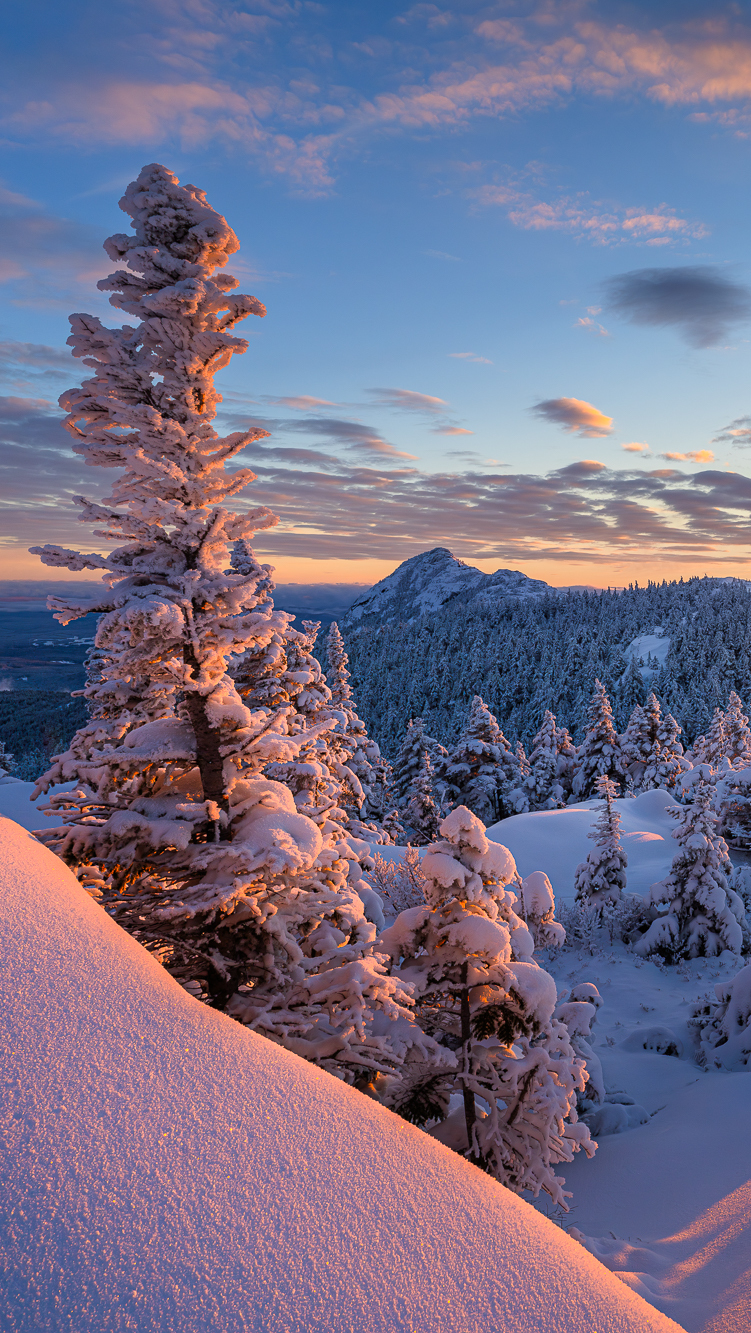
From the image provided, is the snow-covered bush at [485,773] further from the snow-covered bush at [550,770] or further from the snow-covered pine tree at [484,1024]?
the snow-covered pine tree at [484,1024]

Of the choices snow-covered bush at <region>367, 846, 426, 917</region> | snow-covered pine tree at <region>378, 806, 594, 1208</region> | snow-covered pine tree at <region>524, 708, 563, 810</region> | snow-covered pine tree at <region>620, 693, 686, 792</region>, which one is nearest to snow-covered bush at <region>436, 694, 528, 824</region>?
snow-covered pine tree at <region>524, 708, 563, 810</region>

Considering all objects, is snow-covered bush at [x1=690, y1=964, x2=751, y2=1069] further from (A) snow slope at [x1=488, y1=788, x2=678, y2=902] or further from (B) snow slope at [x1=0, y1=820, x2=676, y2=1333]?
(B) snow slope at [x1=0, y1=820, x2=676, y2=1333]

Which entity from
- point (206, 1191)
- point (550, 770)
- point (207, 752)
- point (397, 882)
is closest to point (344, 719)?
point (397, 882)

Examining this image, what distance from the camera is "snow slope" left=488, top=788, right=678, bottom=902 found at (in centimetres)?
2442

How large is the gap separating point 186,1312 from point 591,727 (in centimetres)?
4495

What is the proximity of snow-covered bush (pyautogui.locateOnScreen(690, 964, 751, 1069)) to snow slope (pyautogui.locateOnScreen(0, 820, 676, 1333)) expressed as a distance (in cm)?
1036

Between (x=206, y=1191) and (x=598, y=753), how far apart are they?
145 ft

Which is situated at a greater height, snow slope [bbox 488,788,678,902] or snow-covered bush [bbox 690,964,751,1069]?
snow-covered bush [bbox 690,964,751,1069]

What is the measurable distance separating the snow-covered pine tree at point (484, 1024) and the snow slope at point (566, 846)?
17764 mm

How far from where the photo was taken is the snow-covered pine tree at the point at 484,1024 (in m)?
6.61

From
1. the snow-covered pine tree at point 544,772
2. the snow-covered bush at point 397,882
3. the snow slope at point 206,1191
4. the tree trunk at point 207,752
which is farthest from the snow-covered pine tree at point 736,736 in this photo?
the snow slope at point 206,1191

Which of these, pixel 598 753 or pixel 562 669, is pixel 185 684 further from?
pixel 562 669

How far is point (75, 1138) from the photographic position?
2887 millimetres

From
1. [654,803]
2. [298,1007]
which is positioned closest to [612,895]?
[654,803]
